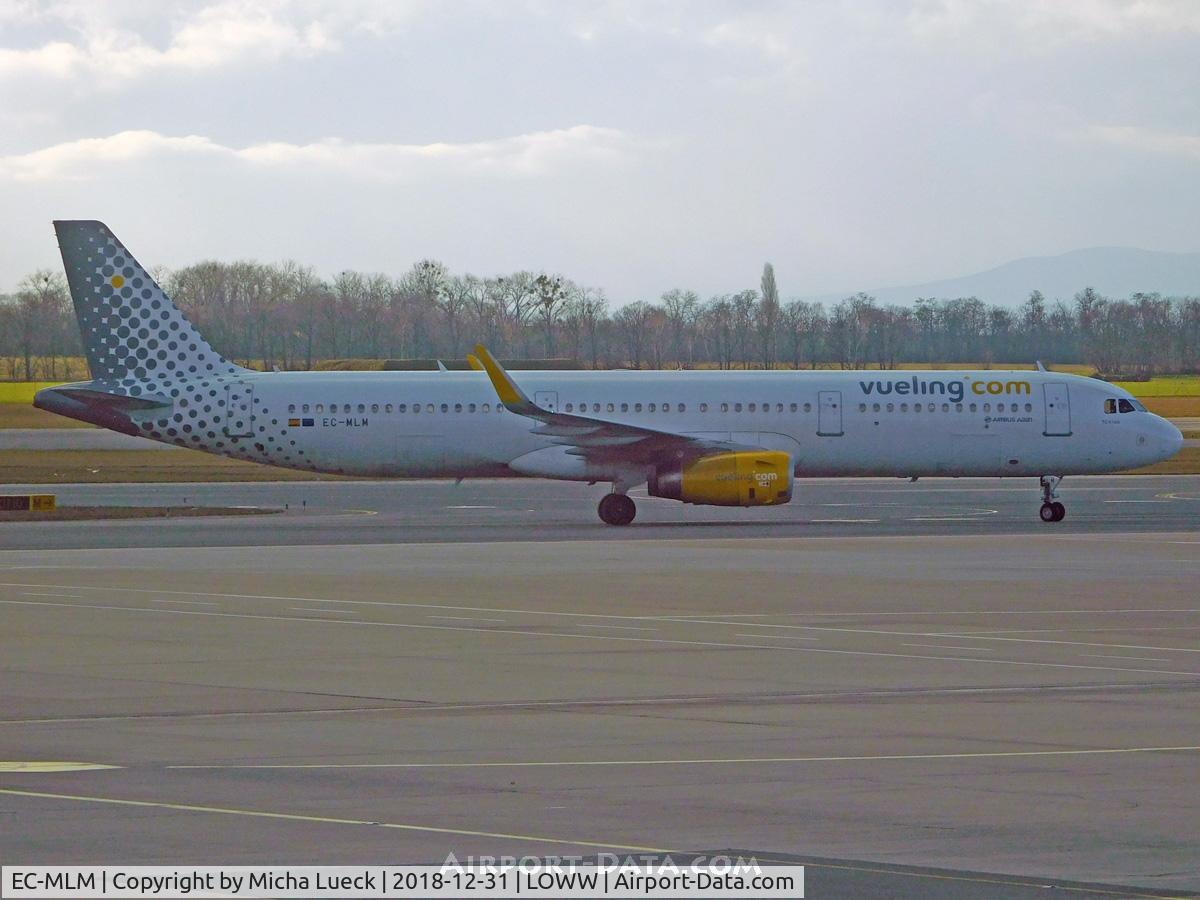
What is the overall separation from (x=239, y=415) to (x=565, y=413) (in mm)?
7350

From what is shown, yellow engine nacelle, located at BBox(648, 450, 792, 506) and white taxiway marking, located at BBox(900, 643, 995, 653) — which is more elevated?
yellow engine nacelle, located at BBox(648, 450, 792, 506)

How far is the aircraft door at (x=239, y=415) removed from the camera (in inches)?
1581

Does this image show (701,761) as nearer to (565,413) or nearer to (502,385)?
(502,385)

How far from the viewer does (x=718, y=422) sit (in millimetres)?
39781

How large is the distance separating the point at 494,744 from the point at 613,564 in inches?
605

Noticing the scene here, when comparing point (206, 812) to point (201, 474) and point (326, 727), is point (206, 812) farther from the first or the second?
point (201, 474)

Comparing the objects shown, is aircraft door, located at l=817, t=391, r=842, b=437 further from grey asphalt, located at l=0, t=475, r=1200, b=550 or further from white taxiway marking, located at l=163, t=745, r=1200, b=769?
white taxiway marking, located at l=163, t=745, r=1200, b=769

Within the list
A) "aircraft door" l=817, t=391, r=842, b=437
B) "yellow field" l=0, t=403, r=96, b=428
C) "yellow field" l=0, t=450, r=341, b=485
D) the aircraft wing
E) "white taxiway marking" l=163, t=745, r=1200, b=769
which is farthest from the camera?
"yellow field" l=0, t=403, r=96, b=428

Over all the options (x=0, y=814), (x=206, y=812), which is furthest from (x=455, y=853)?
(x=0, y=814)

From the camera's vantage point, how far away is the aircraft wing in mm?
37875

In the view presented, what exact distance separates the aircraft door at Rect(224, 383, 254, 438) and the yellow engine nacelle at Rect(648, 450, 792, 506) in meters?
10.2

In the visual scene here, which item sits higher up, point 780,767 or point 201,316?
point 201,316

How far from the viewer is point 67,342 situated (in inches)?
7185
